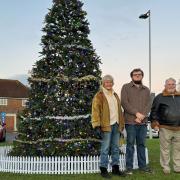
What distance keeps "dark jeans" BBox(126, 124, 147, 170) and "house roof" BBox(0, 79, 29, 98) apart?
6036 cm

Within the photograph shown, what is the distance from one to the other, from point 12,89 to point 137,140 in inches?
2493

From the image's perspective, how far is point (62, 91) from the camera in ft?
36.1

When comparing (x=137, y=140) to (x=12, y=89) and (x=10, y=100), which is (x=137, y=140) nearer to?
(x=10, y=100)

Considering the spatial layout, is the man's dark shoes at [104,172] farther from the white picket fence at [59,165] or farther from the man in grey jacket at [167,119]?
the man in grey jacket at [167,119]

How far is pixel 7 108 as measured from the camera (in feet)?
230

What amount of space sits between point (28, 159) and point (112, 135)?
7.55 ft

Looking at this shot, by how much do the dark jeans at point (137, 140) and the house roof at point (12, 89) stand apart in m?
60.4

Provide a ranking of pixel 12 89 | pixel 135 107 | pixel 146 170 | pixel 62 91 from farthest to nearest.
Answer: pixel 12 89 → pixel 62 91 → pixel 146 170 → pixel 135 107

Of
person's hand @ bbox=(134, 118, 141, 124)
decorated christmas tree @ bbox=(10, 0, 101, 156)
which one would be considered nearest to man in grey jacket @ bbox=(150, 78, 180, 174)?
person's hand @ bbox=(134, 118, 141, 124)

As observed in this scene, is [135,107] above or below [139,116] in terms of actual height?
above

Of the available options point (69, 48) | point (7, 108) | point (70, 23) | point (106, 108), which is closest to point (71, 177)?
point (106, 108)

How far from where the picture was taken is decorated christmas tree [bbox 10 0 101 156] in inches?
423

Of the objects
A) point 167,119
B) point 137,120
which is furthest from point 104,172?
point 167,119

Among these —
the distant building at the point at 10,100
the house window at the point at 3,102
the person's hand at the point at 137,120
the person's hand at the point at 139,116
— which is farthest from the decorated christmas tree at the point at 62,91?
the house window at the point at 3,102
